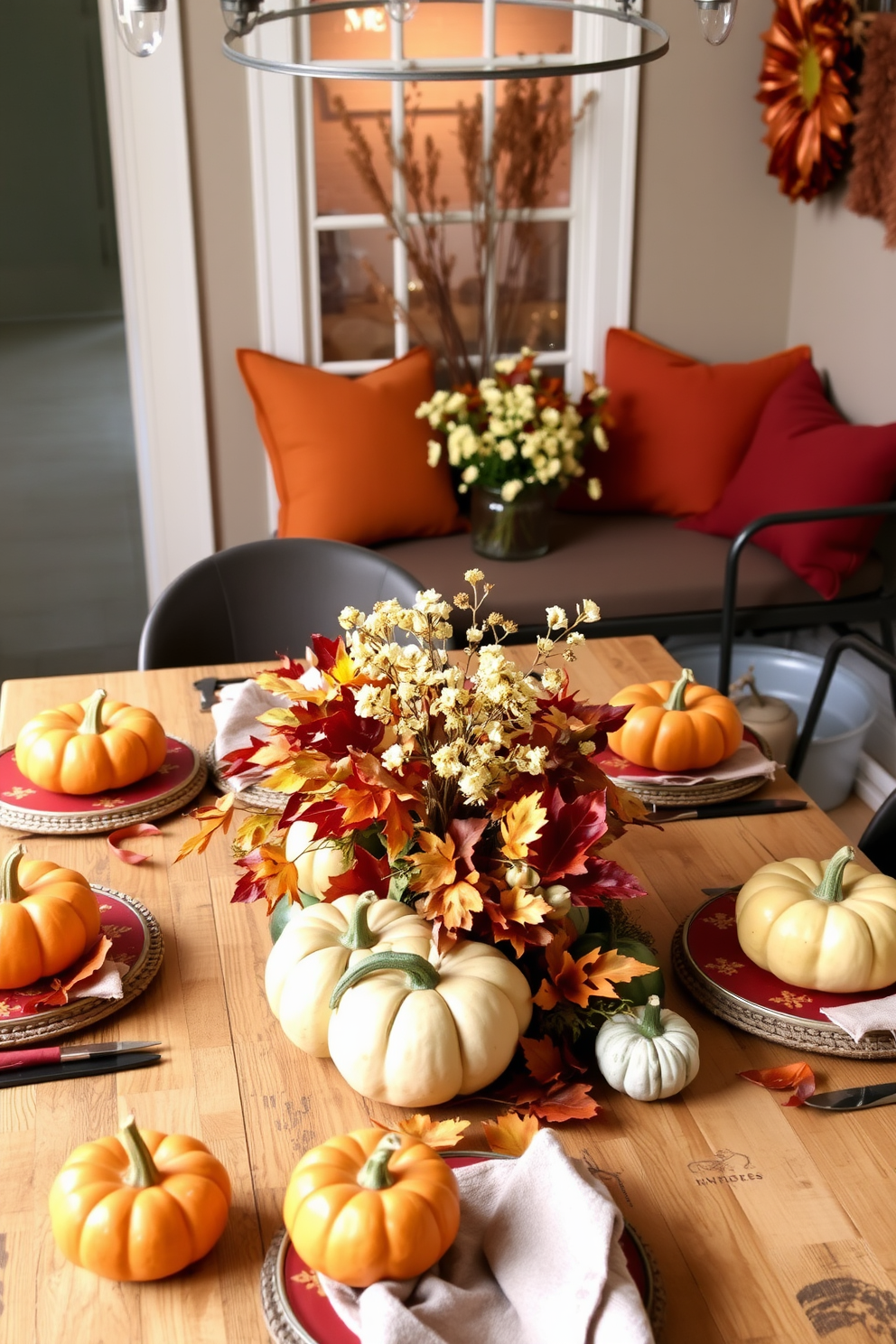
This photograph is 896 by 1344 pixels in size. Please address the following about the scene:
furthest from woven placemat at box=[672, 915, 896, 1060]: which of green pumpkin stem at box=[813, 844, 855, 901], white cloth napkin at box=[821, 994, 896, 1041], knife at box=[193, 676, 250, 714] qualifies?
knife at box=[193, 676, 250, 714]

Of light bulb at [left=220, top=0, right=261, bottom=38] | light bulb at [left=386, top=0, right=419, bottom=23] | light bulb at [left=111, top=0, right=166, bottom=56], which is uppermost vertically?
light bulb at [left=386, top=0, right=419, bottom=23]

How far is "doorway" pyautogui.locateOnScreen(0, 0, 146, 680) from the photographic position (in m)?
4.46

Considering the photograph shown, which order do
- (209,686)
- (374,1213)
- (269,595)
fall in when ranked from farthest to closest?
(269,595) → (209,686) → (374,1213)

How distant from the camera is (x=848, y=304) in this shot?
130 inches

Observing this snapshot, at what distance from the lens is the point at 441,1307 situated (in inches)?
35.3

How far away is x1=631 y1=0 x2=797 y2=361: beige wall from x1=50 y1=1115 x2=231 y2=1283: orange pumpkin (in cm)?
298

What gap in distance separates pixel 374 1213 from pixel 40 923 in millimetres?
510

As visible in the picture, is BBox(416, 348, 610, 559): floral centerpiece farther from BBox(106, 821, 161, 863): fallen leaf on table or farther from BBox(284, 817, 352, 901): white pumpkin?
BBox(284, 817, 352, 901): white pumpkin

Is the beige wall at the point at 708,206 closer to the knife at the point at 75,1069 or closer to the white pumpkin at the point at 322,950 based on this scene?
the white pumpkin at the point at 322,950

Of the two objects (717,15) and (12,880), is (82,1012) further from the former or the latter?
(717,15)

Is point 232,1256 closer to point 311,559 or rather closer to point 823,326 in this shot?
point 311,559

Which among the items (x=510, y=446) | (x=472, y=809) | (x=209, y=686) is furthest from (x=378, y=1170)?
(x=510, y=446)

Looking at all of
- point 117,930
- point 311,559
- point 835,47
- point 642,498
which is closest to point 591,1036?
point 117,930

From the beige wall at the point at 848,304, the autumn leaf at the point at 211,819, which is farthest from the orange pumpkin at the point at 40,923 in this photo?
the beige wall at the point at 848,304
